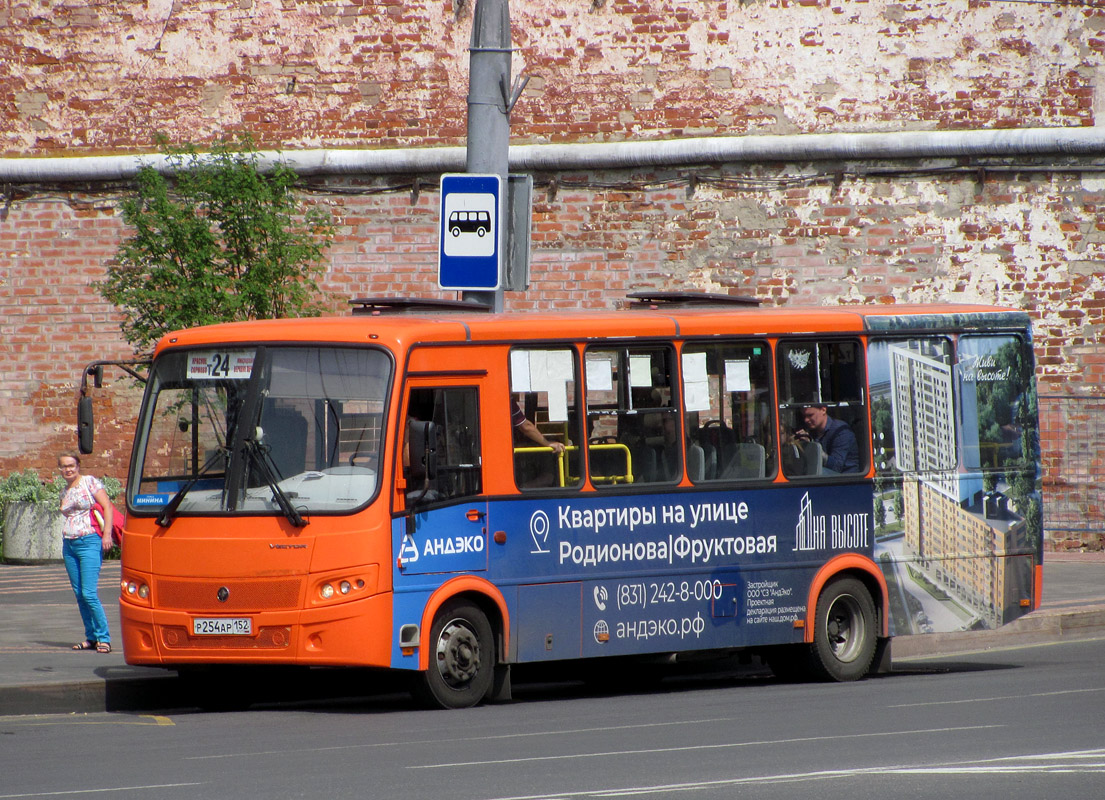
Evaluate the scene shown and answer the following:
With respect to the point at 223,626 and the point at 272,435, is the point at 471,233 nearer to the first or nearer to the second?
the point at 272,435

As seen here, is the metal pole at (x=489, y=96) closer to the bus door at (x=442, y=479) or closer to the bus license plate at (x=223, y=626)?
the bus door at (x=442, y=479)

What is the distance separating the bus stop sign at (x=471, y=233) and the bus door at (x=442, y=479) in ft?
5.44

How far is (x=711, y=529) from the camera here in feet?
37.7

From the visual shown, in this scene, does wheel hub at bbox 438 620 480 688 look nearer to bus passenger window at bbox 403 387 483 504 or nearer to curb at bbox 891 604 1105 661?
bus passenger window at bbox 403 387 483 504

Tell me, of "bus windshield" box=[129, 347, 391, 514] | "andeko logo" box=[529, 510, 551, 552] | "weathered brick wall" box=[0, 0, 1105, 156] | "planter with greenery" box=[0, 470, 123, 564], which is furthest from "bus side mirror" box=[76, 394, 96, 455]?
"weathered brick wall" box=[0, 0, 1105, 156]

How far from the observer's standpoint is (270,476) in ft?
33.2

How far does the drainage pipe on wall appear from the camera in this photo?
18766mm

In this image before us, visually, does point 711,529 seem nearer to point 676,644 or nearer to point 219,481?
point 676,644

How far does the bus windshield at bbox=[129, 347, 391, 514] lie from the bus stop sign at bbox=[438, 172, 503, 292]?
204 centimetres

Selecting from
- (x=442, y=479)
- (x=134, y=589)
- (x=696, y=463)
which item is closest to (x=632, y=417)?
(x=696, y=463)

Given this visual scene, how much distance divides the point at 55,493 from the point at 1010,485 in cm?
1110

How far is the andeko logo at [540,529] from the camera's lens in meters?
10.7

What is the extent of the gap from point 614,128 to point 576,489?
9.29 meters

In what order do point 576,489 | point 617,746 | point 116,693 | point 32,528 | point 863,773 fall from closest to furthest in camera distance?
1. point 863,773
2. point 617,746
3. point 116,693
4. point 576,489
5. point 32,528
